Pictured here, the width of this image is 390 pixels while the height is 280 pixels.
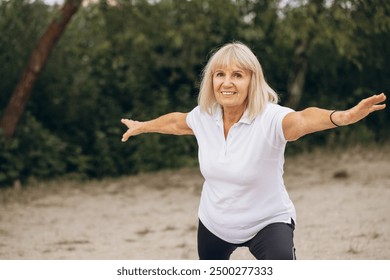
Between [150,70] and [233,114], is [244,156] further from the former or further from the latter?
A: [150,70]

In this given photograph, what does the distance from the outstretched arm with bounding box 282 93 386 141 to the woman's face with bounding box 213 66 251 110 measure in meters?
0.29

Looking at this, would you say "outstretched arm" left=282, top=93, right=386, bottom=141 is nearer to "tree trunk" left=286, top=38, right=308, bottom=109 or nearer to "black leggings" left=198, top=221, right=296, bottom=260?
"black leggings" left=198, top=221, right=296, bottom=260

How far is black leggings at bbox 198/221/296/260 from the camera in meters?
3.07

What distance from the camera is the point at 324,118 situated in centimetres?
288

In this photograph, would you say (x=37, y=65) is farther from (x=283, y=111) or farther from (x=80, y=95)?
(x=283, y=111)

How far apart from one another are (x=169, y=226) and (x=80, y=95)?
428 cm

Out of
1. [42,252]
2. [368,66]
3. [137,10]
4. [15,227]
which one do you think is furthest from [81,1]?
[368,66]

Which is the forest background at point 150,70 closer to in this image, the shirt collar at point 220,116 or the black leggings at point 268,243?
the shirt collar at point 220,116

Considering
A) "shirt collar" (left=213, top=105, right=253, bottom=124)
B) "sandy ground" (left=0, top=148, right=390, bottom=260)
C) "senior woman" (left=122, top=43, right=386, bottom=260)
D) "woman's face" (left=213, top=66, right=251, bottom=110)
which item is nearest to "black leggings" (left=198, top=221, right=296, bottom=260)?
"senior woman" (left=122, top=43, right=386, bottom=260)

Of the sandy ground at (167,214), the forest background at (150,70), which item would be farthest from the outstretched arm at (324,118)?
the forest background at (150,70)

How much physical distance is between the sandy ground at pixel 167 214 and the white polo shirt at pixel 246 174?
251cm

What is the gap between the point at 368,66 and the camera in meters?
11.6

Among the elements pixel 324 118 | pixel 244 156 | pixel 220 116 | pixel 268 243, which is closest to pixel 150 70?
pixel 220 116

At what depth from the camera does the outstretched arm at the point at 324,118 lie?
2.78 m
